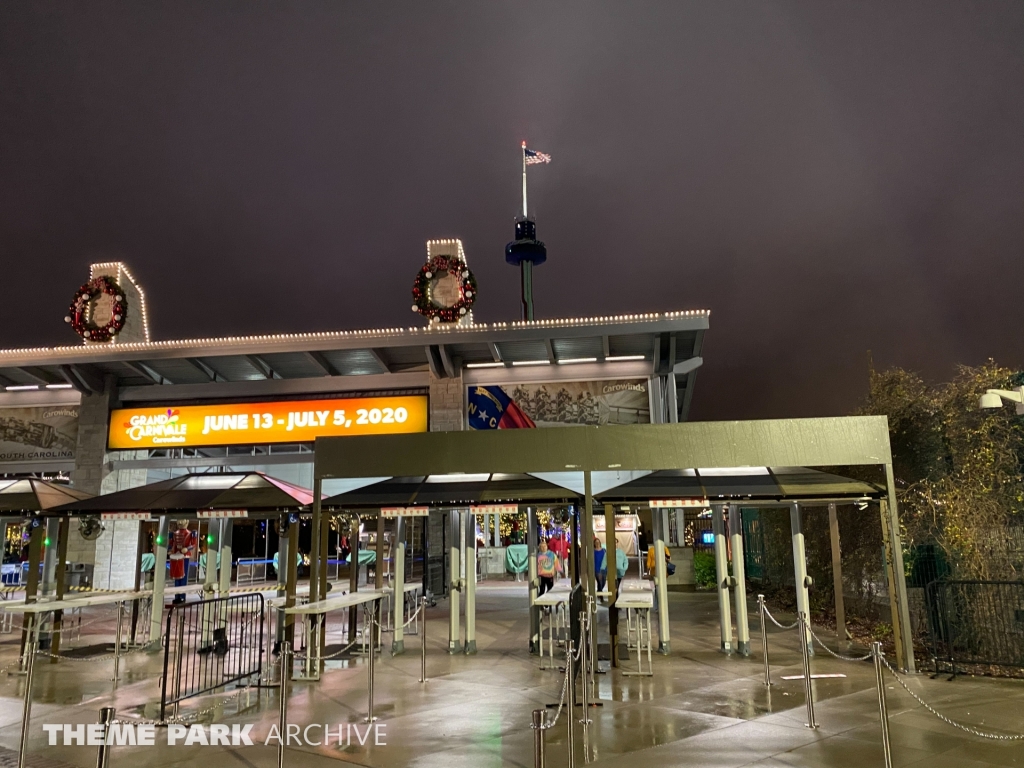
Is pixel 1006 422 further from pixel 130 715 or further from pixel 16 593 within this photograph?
pixel 16 593

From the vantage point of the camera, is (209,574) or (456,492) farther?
(209,574)

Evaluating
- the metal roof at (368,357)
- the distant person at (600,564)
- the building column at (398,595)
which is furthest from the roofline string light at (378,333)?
the building column at (398,595)

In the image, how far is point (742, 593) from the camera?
11102 millimetres

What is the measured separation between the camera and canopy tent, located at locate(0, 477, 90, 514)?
13.1 m

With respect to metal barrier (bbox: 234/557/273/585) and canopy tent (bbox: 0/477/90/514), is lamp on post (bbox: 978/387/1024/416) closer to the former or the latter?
canopy tent (bbox: 0/477/90/514)

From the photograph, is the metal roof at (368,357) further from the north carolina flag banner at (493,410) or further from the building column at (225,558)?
the building column at (225,558)

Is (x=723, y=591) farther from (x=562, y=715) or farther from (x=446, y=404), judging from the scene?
(x=446, y=404)

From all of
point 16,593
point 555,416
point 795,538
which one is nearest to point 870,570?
point 795,538

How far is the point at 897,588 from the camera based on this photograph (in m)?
10.2

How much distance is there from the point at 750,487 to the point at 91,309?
66.1ft

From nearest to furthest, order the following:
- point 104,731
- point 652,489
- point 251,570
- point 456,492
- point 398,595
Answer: point 104,731 → point 652,489 → point 456,492 → point 398,595 → point 251,570

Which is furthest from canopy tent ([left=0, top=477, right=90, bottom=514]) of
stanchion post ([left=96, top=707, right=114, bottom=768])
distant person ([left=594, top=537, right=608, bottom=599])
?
distant person ([left=594, top=537, right=608, bottom=599])

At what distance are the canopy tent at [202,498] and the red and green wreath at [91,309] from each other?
403 inches

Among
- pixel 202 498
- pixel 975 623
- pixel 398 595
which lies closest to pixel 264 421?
pixel 202 498
